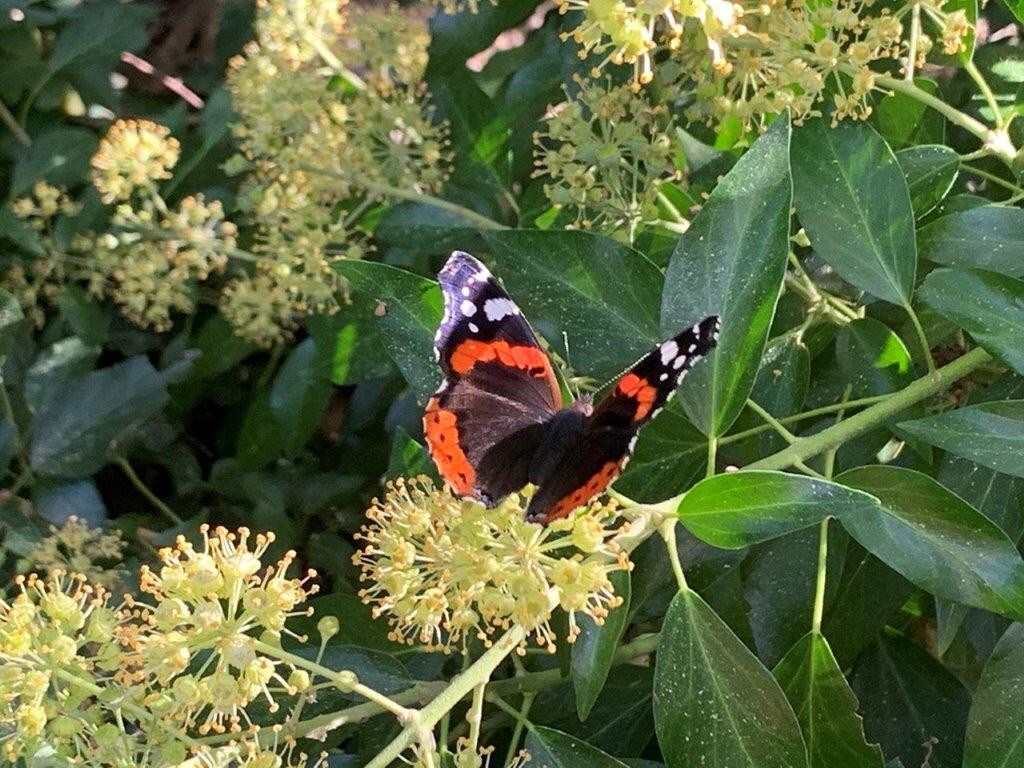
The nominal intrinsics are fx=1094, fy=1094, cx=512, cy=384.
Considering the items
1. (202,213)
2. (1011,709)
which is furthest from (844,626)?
(202,213)

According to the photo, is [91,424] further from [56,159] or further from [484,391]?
[484,391]

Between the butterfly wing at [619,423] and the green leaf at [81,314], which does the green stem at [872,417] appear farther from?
the green leaf at [81,314]

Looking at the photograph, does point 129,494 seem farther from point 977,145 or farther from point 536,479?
point 977,145

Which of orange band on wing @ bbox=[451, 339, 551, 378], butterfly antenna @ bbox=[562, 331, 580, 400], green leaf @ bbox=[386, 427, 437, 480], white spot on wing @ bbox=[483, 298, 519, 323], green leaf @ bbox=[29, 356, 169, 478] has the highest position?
white spot on wing @ bbox=[483, 298, 519, 323]

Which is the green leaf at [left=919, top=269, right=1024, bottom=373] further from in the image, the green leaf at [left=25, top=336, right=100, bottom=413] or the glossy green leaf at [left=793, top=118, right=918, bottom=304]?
the green leaf at [left=25, top=336, right=100, bottom=413]

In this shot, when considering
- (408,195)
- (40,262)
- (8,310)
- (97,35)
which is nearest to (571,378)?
(408,195)

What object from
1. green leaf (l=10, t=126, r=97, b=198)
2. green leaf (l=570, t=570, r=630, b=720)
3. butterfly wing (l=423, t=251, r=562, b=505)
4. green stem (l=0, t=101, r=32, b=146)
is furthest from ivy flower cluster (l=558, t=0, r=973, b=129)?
green stem (l=0, t=101, r=32, b=146)
